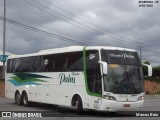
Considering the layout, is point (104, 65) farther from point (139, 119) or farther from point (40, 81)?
point (40, 81)

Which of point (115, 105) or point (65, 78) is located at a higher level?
point (65, 78)

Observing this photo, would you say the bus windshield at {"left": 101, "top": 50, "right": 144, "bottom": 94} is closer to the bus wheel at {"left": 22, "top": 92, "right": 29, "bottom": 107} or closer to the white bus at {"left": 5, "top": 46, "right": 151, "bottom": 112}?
the white bus at {"left": 5, "top": 46, "right": 151, "bottom": 112}

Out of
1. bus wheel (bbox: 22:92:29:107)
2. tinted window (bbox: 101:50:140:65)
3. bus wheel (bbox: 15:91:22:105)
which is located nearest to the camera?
tinted window (bbox: 101:50:140:65)

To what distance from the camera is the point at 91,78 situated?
65.8 ft

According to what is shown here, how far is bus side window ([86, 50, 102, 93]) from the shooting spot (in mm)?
19547

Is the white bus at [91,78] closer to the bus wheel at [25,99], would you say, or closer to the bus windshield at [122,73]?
the bus windshield at [122,73]

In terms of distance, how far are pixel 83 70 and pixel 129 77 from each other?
7.88 feet

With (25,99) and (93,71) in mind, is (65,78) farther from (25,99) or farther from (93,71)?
(25,99)

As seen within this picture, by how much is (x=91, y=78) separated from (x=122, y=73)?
5.17ft

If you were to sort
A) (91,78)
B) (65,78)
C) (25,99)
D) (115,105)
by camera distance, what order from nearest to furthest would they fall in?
(115,105), (91,78), (65,78), (25,99)

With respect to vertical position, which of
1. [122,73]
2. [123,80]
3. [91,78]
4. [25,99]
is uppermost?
[122,73]

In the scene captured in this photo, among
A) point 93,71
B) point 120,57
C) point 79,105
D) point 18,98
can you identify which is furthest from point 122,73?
point 18,98

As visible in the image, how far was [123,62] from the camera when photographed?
19984 millimetres

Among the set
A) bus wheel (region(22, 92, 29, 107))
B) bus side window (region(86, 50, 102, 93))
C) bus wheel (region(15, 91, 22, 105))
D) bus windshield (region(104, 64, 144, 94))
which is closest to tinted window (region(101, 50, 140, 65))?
bus windshield (region(104, 64, 144, 94))
